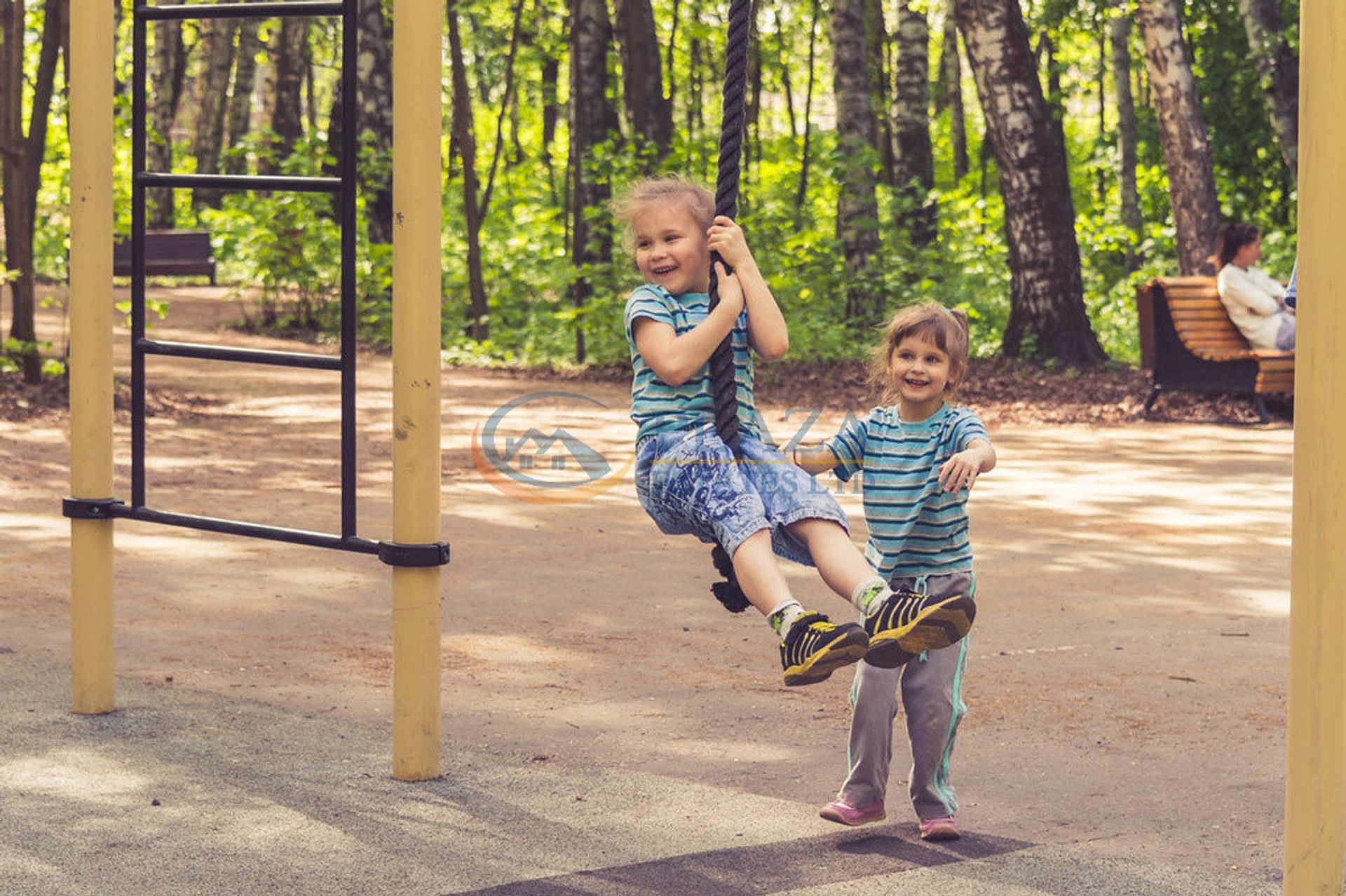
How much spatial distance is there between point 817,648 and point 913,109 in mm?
20249

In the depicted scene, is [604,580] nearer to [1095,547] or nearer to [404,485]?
[1095,547]

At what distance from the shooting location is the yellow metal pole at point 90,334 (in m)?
5.28

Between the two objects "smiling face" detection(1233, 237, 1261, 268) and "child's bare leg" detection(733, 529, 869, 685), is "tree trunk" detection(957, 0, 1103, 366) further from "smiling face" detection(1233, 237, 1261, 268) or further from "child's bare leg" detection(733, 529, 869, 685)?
"child's bare leg" detection(733, 529, 869, 685)

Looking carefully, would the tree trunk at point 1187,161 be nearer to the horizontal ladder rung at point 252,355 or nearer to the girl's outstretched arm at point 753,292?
the horizontal ladder rung at point 252,355

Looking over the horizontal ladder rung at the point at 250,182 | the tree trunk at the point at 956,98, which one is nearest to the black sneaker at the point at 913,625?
the horizontal ladder rung at the point at 250,182

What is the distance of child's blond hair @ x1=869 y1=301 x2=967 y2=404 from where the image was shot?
4145mm

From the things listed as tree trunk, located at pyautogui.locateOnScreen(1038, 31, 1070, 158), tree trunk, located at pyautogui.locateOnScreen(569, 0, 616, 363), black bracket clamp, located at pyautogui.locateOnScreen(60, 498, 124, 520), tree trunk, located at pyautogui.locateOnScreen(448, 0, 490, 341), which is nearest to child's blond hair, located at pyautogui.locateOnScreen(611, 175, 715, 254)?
black bracket clamp, located at pyautogui.locateOnScreen(60, 498, 124, 520)

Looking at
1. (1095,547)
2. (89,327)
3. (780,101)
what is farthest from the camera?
(780,101)

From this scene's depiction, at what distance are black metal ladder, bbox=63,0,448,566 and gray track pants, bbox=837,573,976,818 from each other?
1169mm

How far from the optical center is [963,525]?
423 centimetres

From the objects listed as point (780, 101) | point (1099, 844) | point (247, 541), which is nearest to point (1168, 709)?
point (1099, 844)

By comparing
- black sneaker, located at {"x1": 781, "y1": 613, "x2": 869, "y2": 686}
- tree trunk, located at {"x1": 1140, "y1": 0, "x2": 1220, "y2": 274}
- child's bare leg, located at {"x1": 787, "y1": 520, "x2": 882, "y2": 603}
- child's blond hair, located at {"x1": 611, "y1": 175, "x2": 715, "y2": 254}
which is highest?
tree trunk, located at {"x1": 1140, "y1": 0, "x2": 1220, "y2": 274}

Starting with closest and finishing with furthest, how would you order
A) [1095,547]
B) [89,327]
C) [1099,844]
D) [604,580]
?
[1099,844]
[89,327]
[604,580]
[1095,547]

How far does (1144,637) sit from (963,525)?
255 centimetres
